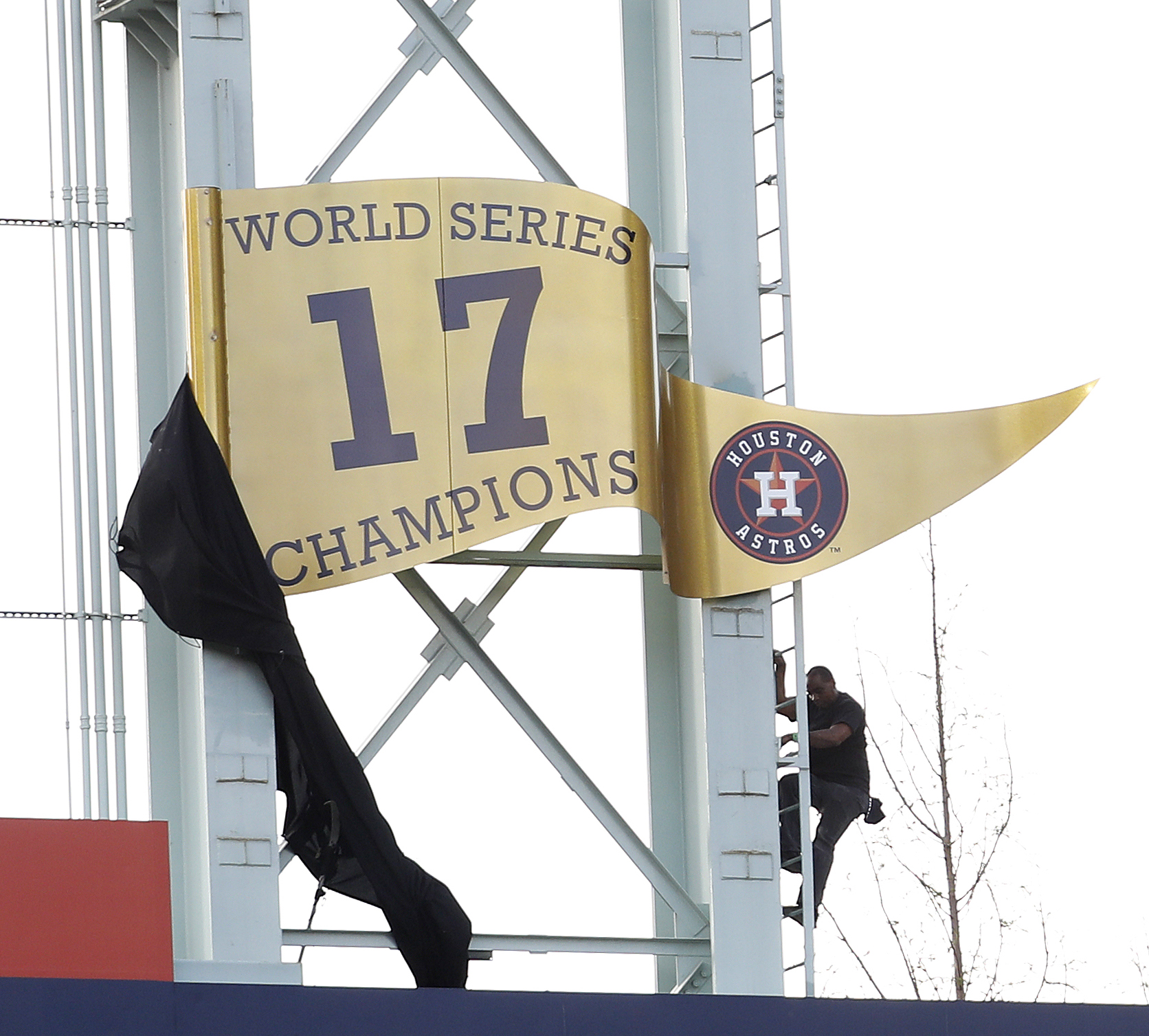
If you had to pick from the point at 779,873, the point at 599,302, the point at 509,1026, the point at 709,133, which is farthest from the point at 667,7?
the point at 509,1026

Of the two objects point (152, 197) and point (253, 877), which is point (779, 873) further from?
point (152, 197)

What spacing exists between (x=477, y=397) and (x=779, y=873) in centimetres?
225

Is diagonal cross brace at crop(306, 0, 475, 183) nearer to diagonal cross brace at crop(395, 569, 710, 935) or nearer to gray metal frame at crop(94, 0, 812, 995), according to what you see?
gray metal frame at crop(94, 0, 812, 995)

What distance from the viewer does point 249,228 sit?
31.0 feet

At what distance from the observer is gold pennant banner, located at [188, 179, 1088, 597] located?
30.7 ft

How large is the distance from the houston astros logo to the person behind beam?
570mm

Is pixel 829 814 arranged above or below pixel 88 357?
below

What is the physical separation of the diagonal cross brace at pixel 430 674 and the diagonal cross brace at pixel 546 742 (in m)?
0.07

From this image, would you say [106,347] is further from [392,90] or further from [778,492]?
[778,492]

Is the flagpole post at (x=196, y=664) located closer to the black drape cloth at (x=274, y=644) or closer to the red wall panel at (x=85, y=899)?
the black drape cloth at (x=274, y=644)

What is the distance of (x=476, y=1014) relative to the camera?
818 centimetres

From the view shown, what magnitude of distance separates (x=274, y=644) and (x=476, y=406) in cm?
123

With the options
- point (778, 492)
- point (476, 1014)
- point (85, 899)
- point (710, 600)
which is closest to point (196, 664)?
point (710, 600)

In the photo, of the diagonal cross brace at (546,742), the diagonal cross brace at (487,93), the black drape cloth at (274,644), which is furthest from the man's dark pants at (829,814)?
the diagonal cross brace at (487,93)
